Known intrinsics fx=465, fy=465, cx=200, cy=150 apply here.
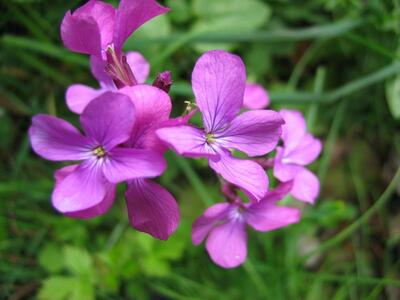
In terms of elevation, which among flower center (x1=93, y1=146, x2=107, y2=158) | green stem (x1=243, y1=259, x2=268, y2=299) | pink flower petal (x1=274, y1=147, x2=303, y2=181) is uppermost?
flower center (x1=93, y1=146, x2=107, y2=158)

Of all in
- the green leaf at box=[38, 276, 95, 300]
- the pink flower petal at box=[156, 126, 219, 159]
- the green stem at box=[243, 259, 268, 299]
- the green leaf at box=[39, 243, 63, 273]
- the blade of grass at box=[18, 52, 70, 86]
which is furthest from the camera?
the blade of grass at box=[18, 52, 70, 86]

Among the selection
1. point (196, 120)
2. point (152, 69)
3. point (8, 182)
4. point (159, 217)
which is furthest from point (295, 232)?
point (8, 182)

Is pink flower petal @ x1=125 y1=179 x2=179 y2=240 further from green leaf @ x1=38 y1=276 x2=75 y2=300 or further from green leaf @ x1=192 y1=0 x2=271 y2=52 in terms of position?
green leaf @ x1=192 y1=0 x2=271 y2=52

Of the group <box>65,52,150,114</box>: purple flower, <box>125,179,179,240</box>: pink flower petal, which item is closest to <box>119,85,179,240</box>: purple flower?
<box>125,179,179,240</box>: pink flower petal

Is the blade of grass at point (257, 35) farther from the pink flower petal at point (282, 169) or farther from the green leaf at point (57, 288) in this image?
the green leaf at point (57, 288)

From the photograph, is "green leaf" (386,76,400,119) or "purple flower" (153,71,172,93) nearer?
"purple flower" (153,71,172,93)

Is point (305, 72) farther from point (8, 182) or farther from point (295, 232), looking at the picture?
point (8, 182)

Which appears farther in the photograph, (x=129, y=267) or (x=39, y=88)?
(x=39, y=88)
